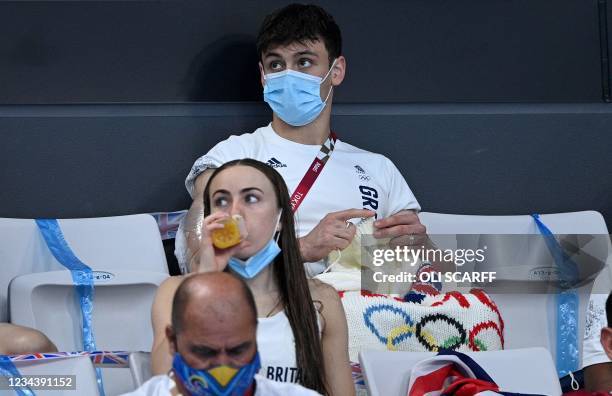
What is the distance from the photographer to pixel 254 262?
3305 millimetres

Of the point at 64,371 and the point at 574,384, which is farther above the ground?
the point at 64,371

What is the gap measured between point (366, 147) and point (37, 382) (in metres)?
2.34

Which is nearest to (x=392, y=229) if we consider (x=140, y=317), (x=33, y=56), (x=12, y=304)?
(x=140, y=317)

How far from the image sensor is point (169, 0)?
502cm

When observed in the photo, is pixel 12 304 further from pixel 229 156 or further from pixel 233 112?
pixel 233 112

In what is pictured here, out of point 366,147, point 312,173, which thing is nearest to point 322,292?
point 312,173

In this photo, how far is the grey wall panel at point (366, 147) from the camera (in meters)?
4.85

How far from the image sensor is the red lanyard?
452cm

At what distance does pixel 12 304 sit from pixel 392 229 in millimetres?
1417

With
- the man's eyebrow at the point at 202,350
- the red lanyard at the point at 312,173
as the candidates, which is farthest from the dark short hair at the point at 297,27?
the man's eyebrow at the point at 202,350

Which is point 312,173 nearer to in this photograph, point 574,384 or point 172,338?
point 574,384

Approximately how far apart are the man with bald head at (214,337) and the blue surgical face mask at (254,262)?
27.5 inches

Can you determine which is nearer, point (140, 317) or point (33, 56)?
point (140, 317)

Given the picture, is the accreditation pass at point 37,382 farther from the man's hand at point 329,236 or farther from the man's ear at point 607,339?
the man's ear at point 607,339
